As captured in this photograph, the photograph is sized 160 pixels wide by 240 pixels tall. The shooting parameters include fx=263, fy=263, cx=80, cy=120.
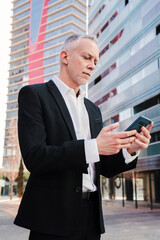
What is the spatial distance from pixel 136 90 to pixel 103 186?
34.8ft

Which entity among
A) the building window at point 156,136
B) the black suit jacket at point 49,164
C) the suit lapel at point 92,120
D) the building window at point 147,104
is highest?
the building window at point 147,104

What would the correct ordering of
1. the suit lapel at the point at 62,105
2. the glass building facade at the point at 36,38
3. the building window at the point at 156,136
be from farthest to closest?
the glass building facade at the point at 36,38, the building window at the point at 156,136, the suit lapel at the point at 62,105

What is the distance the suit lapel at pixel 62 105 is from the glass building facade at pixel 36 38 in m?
68.9

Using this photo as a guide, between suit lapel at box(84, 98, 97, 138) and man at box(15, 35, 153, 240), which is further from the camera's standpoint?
suit lapel at box(84, 98, 97, 138)

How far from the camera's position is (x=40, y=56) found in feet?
256

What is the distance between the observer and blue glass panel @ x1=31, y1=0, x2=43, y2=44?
256 ft

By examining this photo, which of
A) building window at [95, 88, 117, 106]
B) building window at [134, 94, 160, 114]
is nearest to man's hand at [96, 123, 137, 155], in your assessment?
building window at [134, 94, 160, 114]

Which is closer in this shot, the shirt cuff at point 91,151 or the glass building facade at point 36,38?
the shirt cuff at point 91,151

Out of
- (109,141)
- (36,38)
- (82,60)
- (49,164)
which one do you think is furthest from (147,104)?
(36,38)

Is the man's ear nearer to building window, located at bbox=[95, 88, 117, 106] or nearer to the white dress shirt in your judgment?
the white dress shirt

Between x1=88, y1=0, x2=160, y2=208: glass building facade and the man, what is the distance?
17.2 metres

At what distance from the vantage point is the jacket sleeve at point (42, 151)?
5.45ft

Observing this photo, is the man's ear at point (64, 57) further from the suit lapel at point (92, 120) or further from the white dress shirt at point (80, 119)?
the suit lapel at point (92, 120)

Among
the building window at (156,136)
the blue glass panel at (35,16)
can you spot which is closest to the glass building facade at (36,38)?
the blue glass panel at (35,16)
